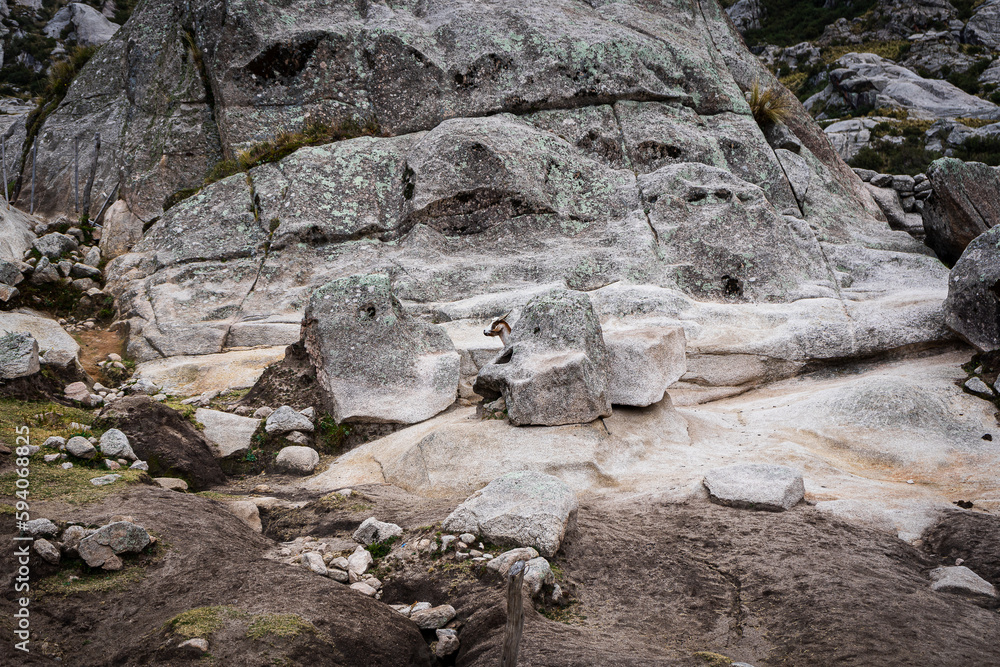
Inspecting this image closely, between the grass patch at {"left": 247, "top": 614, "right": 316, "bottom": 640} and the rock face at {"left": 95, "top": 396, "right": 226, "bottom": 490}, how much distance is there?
409cm

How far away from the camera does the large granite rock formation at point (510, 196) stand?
12.2 metres

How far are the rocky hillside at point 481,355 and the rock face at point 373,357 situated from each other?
2.1 inches

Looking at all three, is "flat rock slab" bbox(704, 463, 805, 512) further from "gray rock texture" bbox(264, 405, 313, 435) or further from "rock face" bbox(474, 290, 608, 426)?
"gray rock texture" bbox(264, 405, 313, 435)

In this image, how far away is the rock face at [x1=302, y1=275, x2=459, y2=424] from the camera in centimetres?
949

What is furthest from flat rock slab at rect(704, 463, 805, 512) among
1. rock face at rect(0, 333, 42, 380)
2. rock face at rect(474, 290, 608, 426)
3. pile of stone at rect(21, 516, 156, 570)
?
rock face at rect(0, 333, 42, 380)

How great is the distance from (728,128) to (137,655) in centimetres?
1679

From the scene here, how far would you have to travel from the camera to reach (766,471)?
22.8 feet

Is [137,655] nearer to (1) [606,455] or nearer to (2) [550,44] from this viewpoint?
(1) [606,455]

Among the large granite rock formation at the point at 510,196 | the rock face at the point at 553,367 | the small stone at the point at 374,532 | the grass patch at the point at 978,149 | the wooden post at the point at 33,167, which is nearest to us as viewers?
the small stone at the point at 374,532

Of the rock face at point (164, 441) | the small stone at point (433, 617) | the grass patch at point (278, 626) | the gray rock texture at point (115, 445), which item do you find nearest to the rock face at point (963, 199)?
the small stone at point (433, 617)

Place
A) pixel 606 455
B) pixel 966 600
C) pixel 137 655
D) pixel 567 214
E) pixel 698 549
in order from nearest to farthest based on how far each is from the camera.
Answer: pixel 137 655, pixel 966 600, pixel 698 549, pixel 606 455, pixel 567 214

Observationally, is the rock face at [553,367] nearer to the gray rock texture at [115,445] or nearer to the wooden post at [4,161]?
the gray rock texture at [115,445]

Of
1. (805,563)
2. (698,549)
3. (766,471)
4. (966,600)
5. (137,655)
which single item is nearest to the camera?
(137,655)

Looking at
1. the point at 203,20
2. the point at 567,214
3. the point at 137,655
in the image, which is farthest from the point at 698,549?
the point at 203,20
